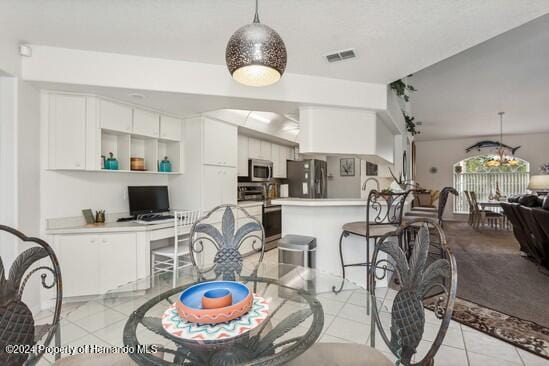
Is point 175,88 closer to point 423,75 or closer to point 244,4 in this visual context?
point 244,4

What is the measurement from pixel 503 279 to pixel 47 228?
206 inches

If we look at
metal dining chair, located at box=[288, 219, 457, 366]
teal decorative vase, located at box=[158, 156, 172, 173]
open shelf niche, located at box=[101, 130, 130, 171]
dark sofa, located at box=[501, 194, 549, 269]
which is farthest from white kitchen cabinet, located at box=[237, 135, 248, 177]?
dark sofa, located at box=[501, 194, 549, 269]

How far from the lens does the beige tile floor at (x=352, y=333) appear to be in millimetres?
1704

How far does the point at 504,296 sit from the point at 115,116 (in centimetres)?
470

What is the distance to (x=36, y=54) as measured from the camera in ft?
7.93

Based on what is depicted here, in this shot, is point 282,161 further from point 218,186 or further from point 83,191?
point 83,191

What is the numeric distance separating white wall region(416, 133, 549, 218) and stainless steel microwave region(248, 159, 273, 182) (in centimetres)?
626

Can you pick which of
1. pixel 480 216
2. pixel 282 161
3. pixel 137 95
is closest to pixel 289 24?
pixel 137 95

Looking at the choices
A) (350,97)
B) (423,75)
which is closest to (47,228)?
(350,97)

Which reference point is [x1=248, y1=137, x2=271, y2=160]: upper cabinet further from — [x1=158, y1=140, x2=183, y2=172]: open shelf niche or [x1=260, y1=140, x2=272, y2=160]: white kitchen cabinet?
[x1=158, y1=140, x2=183, y2=172]: open shelf niche

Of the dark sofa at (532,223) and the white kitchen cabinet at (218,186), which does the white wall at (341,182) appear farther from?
the white kitchen cabinet at (218,186)

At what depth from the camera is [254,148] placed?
16.9 ft

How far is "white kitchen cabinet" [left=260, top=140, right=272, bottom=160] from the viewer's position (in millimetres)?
5376

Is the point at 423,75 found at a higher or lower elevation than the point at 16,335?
higher
